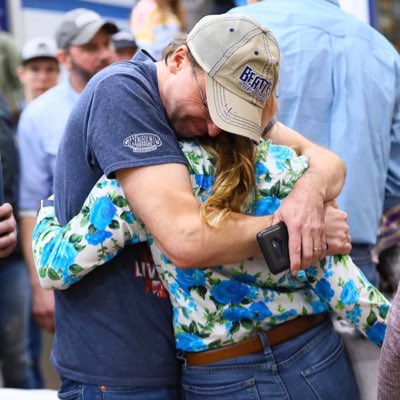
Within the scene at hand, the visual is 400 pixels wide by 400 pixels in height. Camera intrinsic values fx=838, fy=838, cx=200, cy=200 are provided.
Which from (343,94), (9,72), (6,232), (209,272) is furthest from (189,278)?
(9,72)

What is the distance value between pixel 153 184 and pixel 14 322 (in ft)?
8.81

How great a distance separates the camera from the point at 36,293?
4102 mm

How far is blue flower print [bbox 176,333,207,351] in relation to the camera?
79.3 inches

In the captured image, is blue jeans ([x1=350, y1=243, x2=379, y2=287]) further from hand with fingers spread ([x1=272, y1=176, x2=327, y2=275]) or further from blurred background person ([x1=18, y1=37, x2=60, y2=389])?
blurred background person ([x1=18, y1=37, x2=60, y2=389])

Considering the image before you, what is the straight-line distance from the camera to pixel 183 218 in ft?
6.07

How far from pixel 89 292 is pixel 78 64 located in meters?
2.37

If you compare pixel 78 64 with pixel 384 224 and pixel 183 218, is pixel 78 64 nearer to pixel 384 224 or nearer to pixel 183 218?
pixel 384 224

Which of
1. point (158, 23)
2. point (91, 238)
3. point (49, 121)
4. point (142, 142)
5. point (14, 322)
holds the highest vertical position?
point (142, 142)

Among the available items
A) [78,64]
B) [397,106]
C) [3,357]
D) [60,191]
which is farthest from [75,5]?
[60,191]

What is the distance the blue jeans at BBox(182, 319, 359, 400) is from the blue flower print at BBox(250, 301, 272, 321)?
53 millimetres

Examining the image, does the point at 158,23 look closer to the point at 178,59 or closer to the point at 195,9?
the point at 195,9

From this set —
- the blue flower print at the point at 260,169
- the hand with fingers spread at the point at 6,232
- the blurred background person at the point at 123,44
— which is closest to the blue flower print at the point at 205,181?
the blue flower print at the point at 260,169

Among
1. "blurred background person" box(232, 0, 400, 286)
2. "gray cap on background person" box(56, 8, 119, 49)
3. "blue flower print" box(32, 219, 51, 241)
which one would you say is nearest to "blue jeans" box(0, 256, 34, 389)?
"gray cap on background person" box(56, 8, 119, 49)

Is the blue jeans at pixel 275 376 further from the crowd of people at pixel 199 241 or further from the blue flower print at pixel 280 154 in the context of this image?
the blue flower print at pixel 280 154
